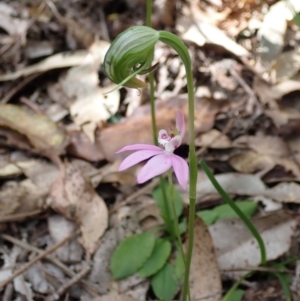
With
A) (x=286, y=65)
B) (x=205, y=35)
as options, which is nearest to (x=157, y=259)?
(x=286, y=65)

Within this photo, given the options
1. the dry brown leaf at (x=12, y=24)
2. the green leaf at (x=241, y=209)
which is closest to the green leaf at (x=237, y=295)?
the green leaf at (x=241, y=209)

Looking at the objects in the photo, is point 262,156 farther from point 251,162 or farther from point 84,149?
point 84,149

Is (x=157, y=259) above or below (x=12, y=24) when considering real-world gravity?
below

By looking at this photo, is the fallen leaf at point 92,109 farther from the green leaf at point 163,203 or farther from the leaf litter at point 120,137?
the green leaf at point 163,203

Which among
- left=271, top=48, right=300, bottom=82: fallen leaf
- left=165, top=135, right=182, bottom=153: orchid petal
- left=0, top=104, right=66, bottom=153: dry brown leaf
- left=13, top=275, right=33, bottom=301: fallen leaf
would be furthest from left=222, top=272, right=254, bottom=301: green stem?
left=271, top=48, right=300, bottom=82: fallen leaf

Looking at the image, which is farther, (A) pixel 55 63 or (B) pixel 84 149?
(A) pixel 55 63

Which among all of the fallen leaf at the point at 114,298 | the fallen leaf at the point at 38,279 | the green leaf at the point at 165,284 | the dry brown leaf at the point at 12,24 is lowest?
the fallen leaf at the point at 38,279

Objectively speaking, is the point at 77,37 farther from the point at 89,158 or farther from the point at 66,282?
the point at 66,282
